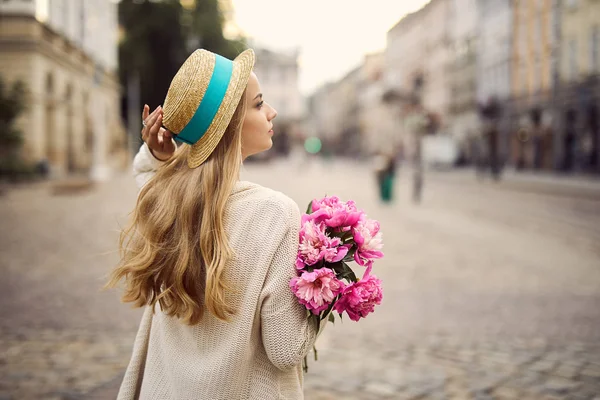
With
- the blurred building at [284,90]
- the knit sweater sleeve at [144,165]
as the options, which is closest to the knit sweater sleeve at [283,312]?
the knit sweater sleeve at [144,165]

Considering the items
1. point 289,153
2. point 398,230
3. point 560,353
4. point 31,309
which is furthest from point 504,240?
point 289,153

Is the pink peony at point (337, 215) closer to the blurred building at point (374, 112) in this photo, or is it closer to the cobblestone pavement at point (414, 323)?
the cobblestone pavement at point (414, 323)

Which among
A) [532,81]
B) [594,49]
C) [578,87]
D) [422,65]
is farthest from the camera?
[422,65]

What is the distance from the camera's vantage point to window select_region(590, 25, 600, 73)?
3184cm

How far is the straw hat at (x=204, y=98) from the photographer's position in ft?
5.72

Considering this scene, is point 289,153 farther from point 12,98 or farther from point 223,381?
point 223,381

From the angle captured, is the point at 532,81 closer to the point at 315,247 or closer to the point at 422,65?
the point at 422,65

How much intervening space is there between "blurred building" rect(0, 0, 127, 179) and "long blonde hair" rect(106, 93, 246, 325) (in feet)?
63.2

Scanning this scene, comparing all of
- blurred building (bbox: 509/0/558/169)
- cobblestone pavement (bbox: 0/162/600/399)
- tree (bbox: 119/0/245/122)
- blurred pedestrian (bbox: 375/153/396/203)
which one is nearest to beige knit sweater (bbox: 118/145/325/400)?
cobblestone pavement (bbox: 0/162/600/399)

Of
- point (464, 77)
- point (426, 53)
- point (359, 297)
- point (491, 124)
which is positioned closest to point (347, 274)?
point (359, 297)

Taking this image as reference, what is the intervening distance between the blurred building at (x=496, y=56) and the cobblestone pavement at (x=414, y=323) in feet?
110

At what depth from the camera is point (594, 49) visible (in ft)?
106

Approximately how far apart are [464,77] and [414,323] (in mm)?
50131

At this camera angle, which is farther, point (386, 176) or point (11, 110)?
point (386, 176)
